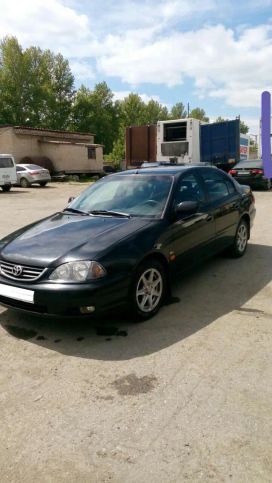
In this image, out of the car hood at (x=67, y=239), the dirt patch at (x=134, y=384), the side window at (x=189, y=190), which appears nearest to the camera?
the dirt patch at (x=134, y=384)

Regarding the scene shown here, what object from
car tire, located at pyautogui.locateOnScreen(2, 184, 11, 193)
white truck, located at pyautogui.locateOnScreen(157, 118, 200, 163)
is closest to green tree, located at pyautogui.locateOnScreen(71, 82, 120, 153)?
car tire, located at pyautogui.locateOnScreen(2, 184, 11, 193)

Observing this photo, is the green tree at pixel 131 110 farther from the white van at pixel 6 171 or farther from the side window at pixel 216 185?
the side window at pixel 216 185

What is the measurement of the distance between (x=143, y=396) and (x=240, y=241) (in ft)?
13.0

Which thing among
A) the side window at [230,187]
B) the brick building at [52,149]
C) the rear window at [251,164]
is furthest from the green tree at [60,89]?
the side window at [230,187]

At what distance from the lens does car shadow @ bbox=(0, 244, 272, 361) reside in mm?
3502

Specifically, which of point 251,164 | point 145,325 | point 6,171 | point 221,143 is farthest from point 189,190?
point 6,171

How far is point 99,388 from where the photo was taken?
2912mm

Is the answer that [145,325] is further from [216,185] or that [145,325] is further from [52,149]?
[52,149]

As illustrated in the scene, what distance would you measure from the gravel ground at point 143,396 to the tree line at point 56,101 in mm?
49157

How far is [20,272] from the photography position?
3691 millimetres

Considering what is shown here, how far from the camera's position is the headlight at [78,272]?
139 inches

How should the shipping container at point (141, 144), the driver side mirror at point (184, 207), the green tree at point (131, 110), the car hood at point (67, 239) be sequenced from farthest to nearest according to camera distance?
the green tree at point (131, 110)
the shipping container at point (141, 144)
the driver side mirror at point (184, 207)
the car hood at point (67, 239)

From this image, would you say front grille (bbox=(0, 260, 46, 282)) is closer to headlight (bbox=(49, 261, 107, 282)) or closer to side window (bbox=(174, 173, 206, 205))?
headlight (bbox=(49, 261, 107, 282))

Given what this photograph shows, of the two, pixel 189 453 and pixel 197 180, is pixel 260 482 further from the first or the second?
pixel 197 180
